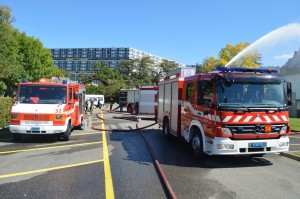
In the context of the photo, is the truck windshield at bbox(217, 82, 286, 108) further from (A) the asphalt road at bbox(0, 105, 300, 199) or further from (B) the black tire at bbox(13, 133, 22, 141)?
(B) the black tire at bbox(13, 133, 22, 141)

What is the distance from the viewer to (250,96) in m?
8.50

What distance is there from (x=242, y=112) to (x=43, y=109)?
755 cm

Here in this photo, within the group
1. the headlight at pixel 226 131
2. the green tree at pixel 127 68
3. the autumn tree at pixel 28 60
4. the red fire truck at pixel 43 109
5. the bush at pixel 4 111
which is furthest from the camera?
the green tree at pixel 127 68

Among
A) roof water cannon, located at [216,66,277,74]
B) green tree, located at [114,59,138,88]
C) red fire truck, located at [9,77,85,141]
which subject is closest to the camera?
roof water cannon, located at [216,66,277,74]

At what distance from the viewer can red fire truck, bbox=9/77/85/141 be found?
12094 millimetres

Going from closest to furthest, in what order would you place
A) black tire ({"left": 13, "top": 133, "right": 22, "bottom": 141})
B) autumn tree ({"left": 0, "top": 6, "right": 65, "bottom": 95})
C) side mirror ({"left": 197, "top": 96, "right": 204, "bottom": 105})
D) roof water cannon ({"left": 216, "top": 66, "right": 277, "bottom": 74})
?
roof water cannon ({"left": 216, "top": 66, "right": 277, "bottom": 74})
side mirror ({"left": 197, "top": 96, "right": 204, "bottom": 105})
black tire ({"left": 13, "top": 133, "right": 22, "bottom": 141})
autumn tree ({"left": 0, "top": 6, "right": 65, "bottom": 95})

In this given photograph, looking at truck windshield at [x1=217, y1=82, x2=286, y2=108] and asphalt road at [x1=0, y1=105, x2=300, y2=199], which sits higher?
truck windshield at [x1=217, y1=82, x2=286, y2=108]

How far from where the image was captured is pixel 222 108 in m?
8.23

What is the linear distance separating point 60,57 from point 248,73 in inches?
6538

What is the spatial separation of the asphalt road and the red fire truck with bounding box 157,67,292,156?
1.96 feet

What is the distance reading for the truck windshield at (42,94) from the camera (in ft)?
42.0

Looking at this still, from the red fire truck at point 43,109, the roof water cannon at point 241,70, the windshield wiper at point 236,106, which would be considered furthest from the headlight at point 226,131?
the red fire truck at point 43,109

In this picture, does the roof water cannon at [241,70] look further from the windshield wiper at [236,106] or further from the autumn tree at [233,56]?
the autumn tree at [233,56]

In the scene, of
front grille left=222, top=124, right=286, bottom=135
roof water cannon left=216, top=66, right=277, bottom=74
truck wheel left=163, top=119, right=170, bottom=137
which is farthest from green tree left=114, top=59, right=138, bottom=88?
front grille left=222, top=124, right=286, bottom=135
